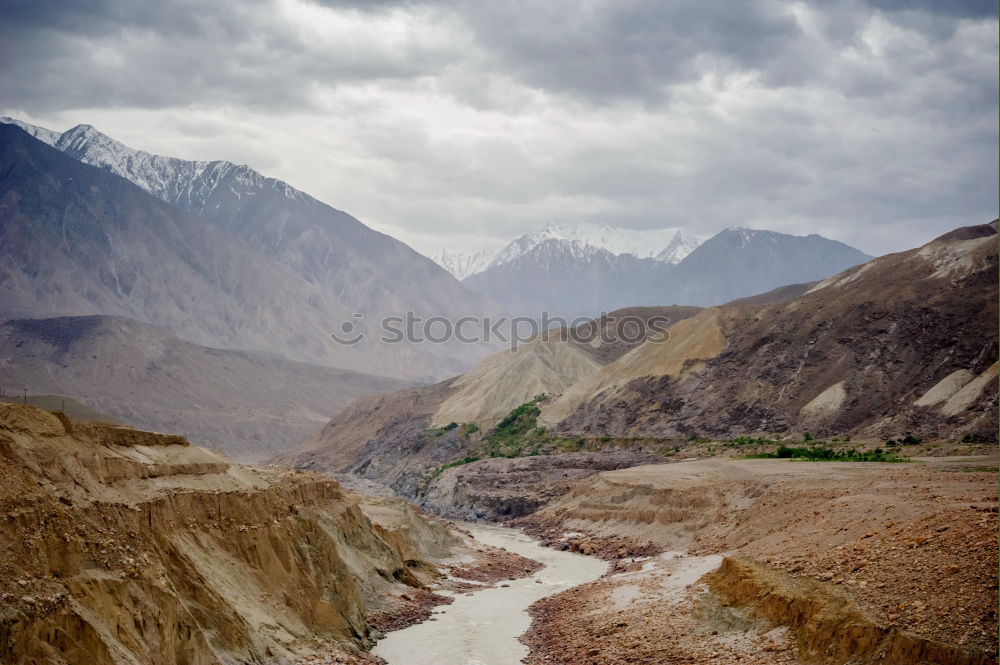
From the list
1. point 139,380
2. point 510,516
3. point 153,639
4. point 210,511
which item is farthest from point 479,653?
point 139,380

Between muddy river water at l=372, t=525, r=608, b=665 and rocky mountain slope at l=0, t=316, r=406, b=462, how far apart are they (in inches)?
4932

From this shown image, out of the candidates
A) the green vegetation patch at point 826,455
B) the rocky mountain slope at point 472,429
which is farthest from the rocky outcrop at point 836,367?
the rocky mountain slope at point 472,429

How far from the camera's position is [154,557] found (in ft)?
79.7

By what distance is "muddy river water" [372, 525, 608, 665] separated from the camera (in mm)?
31531

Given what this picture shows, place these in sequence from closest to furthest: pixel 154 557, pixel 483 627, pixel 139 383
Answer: pixel 154 557 < pixel 483 627 < pixel 139 383

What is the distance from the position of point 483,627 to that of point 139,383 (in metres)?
159

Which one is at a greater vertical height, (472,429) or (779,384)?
(779,384)

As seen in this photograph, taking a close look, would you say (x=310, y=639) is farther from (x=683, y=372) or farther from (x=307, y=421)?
(x=307, y=421)

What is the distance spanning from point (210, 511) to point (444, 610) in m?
13.9

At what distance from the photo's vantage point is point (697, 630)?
1150 inches

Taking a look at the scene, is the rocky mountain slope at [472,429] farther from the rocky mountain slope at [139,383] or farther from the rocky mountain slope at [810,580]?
the rocky mountain slope at [810,580]

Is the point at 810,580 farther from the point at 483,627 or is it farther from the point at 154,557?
the point at 154,557

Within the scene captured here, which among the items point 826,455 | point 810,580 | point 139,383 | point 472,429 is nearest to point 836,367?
point 826,455

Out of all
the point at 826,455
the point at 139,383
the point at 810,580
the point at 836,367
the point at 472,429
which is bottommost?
the point at 472,429
